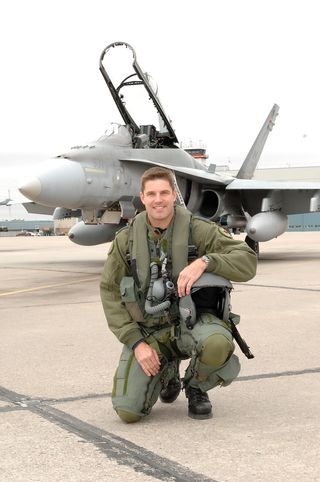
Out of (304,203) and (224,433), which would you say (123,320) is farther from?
(304,203)

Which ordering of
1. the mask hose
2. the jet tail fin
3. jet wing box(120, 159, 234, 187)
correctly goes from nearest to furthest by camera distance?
the mask hose
jet wing box(120, 159, 234, 187)
the jet tail fin

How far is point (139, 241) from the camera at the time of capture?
3.11 metres

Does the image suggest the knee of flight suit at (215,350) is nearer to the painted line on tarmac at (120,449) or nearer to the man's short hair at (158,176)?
the painted line on tarmac at (120,449)

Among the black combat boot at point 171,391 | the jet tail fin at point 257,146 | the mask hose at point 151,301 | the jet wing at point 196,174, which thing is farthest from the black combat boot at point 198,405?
the jet tail fin at point 257,146

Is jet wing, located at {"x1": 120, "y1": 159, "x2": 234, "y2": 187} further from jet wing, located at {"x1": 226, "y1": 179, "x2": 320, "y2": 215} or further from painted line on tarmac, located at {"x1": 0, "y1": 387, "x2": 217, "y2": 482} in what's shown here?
painted line on tarmac, located at {"x1": 0, "y1": 387, "x2": 217, "y2": 482}

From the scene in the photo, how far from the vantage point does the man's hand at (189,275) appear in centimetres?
292

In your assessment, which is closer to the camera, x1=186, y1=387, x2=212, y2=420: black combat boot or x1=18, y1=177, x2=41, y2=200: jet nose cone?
x1=186, y1=387, x2=212, y2=420: black combat boot

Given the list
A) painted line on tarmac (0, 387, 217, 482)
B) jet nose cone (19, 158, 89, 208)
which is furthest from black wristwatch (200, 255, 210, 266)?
jet nose cone (19, 158, 89, 208)

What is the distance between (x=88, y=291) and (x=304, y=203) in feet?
27.1

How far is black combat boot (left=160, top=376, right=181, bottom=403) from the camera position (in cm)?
336

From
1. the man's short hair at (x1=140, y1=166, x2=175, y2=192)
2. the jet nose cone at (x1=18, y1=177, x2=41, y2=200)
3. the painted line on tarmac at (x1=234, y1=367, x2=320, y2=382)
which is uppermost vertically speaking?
the man's short hair at (x1=140, y1=166, x2=175, y2=192)

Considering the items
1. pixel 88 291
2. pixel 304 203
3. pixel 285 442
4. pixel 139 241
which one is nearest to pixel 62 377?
pixel 139 241

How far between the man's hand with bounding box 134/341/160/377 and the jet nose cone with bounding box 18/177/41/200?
300 inches

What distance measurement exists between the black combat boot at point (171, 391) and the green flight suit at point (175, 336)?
111mm
